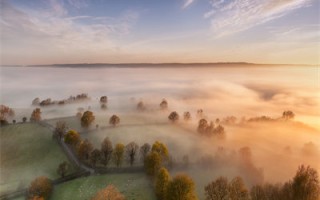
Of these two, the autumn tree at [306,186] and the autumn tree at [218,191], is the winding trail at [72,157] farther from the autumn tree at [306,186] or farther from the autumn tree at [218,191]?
the autumn tree at [306,186]

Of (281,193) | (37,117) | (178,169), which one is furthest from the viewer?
(37,117)

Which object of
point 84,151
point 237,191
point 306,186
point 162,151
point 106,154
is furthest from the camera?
point 162,151

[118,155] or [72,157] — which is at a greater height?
[118,155]

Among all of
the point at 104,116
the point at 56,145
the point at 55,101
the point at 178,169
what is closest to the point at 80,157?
the point at 56,145

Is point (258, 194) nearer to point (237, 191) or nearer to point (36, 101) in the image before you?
point (237, 191)

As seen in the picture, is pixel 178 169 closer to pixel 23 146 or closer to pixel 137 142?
pixel 137 142

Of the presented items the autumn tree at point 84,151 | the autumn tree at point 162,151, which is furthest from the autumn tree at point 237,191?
the autumn tree at point 84,151

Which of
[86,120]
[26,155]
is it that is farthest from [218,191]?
[86,120]
